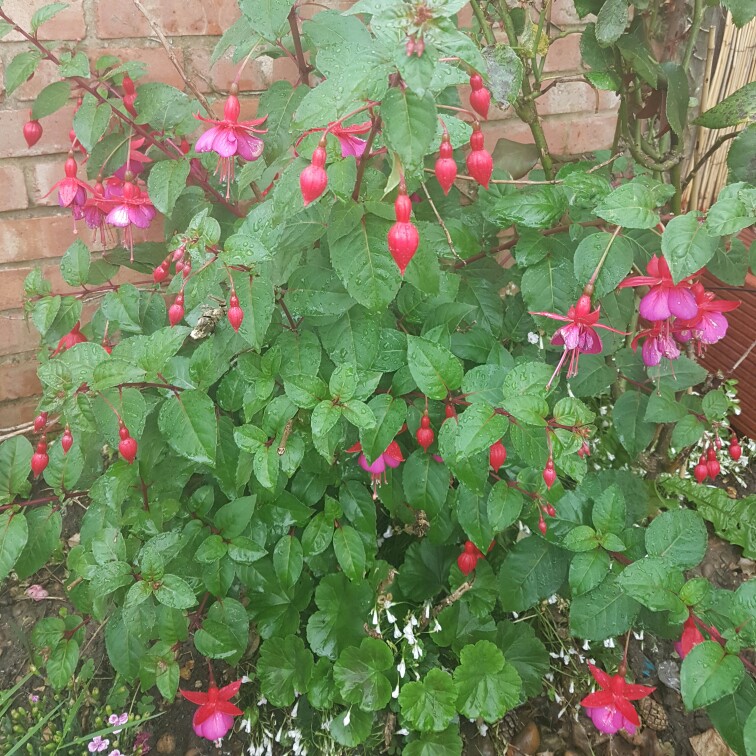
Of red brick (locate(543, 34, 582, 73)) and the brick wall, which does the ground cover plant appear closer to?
the brick wall

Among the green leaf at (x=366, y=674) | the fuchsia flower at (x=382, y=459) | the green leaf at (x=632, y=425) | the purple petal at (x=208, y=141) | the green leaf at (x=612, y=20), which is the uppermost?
the green leaf at (x=612, y=20)

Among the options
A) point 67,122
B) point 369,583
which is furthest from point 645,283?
point 67,122

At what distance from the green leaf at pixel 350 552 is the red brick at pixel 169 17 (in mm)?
1007

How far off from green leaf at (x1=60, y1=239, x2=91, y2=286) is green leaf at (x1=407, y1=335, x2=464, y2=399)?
0.54 metres

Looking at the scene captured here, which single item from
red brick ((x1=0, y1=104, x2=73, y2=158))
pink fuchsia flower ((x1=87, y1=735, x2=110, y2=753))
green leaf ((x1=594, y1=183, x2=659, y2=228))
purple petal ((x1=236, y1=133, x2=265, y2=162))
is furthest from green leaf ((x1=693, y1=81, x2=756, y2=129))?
pink fuchsia flower ((x1=87, y1=735, x2=110, y2=753))

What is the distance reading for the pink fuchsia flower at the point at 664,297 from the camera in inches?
31.3

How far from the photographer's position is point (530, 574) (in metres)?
1.03

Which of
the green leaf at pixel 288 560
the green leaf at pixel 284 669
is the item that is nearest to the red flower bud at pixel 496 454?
the green leaf at pixel 288 560

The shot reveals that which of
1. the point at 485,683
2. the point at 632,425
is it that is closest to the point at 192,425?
the point at 485,683

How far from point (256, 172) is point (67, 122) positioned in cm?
59

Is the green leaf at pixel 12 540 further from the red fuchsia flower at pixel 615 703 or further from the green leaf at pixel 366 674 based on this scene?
the red fuchsia flower at pixel 615 703

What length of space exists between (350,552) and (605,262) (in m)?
0.55

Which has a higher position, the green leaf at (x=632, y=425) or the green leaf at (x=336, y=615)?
the green leaf at (x=632, y=425)

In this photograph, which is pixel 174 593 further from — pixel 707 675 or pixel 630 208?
pixel 630 208
